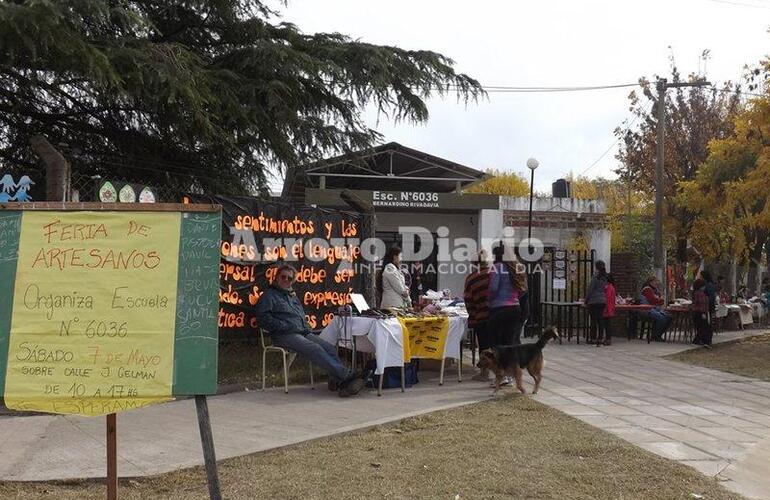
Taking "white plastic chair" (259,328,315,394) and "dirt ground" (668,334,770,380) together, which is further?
"dirt ground" (668,334,770,380)

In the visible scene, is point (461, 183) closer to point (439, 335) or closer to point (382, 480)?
point (439, 335)

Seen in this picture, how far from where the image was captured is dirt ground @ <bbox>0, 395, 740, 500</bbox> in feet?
15.5

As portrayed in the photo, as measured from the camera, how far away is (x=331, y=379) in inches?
338

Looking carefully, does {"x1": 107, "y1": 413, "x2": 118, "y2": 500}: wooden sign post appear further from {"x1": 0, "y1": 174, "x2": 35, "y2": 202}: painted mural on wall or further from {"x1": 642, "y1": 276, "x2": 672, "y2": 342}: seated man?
{"x1": 642, "y1": 276, "x2": 672, "y2": 342}: seated man

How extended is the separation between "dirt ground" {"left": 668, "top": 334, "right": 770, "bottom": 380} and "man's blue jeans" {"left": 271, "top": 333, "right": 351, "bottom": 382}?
251 inches

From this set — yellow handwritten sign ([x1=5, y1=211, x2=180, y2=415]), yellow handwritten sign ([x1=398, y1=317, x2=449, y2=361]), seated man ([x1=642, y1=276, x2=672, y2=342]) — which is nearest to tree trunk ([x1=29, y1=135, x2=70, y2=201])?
yellow handwritten sign ([x1=5, y1=211, x2=180, y2=415])

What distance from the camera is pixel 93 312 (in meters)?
4.21

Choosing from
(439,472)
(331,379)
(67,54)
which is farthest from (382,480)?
(67,54)

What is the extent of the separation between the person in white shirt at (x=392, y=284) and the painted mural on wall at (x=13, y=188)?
14.4 feet

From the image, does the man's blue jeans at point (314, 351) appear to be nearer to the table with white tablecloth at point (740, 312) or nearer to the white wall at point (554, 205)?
the table with white tablecloth at point (740, 312)

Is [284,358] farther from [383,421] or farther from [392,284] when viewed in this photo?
[383,421]

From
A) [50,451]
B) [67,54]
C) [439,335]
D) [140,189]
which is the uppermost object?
[67,54]

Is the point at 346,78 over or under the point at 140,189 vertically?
over

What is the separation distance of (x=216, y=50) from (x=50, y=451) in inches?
300
